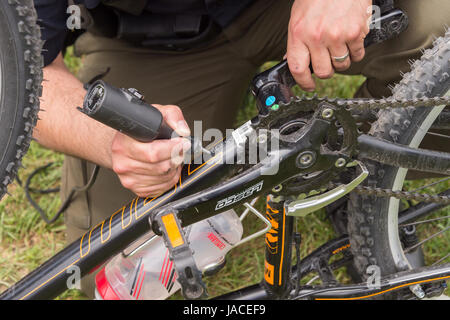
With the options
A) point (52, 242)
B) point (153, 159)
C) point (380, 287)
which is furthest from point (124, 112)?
point (52, 242)

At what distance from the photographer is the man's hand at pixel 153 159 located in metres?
0.94

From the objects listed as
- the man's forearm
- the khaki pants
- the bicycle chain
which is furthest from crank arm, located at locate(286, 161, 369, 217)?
the khaki pants

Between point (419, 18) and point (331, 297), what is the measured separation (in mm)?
621

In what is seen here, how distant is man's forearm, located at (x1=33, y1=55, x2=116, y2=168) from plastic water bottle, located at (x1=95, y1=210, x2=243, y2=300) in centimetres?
24

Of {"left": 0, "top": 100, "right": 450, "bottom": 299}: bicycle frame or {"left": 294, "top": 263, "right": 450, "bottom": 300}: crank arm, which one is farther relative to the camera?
{"left": 294, "top": 263, "right": 450, "bottom": 300}: crank arm

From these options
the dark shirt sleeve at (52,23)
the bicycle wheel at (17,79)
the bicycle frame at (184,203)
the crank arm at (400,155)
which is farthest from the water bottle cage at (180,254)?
the dark shirt sleeve at (52,23)

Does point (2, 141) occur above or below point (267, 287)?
above

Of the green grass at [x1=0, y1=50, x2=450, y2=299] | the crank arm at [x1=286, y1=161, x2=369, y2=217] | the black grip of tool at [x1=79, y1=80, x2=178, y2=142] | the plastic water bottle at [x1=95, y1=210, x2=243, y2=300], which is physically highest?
the black grip of tool at [x1=79, y1=80, x2=178, y2=142]

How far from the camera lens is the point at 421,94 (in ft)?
3.27

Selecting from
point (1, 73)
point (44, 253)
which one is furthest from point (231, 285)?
point (1, 73)

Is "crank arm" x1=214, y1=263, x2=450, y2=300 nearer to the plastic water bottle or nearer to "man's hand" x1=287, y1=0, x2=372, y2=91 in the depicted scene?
the plastic water bottle

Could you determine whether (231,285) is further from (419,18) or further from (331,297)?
(419,18)

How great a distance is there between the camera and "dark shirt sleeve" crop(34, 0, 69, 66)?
1.14 meters

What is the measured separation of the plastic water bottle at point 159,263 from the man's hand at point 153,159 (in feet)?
0.69
